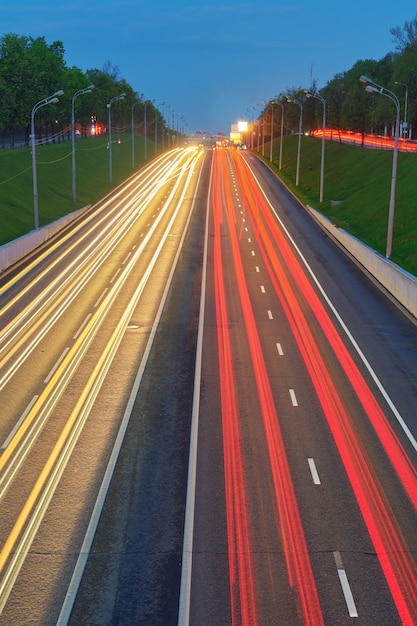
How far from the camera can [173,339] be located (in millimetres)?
30062

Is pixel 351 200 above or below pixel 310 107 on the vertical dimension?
below

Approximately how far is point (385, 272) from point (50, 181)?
48.4 m

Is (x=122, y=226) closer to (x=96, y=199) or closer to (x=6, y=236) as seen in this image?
(x=6, y=236)

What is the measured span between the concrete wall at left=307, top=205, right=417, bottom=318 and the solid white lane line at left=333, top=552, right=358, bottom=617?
67.8ft

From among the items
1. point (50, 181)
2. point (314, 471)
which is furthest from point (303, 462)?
point (50, 181)

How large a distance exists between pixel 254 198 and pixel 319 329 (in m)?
47.0

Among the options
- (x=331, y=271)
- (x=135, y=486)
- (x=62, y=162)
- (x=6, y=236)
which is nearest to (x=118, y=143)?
(x=62, y=162)

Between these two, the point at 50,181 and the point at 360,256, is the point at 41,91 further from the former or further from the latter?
the point at 360,256

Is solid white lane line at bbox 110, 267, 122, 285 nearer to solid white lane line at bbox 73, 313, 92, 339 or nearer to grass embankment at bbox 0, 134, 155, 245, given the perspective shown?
solid white lane line at bbox 73, 313, 92, 339

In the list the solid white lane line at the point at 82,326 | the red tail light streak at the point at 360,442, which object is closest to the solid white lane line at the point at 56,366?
the solid white lane line at the point at 82,326

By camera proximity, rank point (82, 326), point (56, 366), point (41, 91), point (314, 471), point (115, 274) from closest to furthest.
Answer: point (314, 471) → point (56, 366) → point (82, 326) → point (115, 274) → point (41, 91)

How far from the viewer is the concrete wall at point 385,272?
34.7 metres

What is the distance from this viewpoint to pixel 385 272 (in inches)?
1550

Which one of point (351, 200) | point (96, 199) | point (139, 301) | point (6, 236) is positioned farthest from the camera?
point (96, 199)
